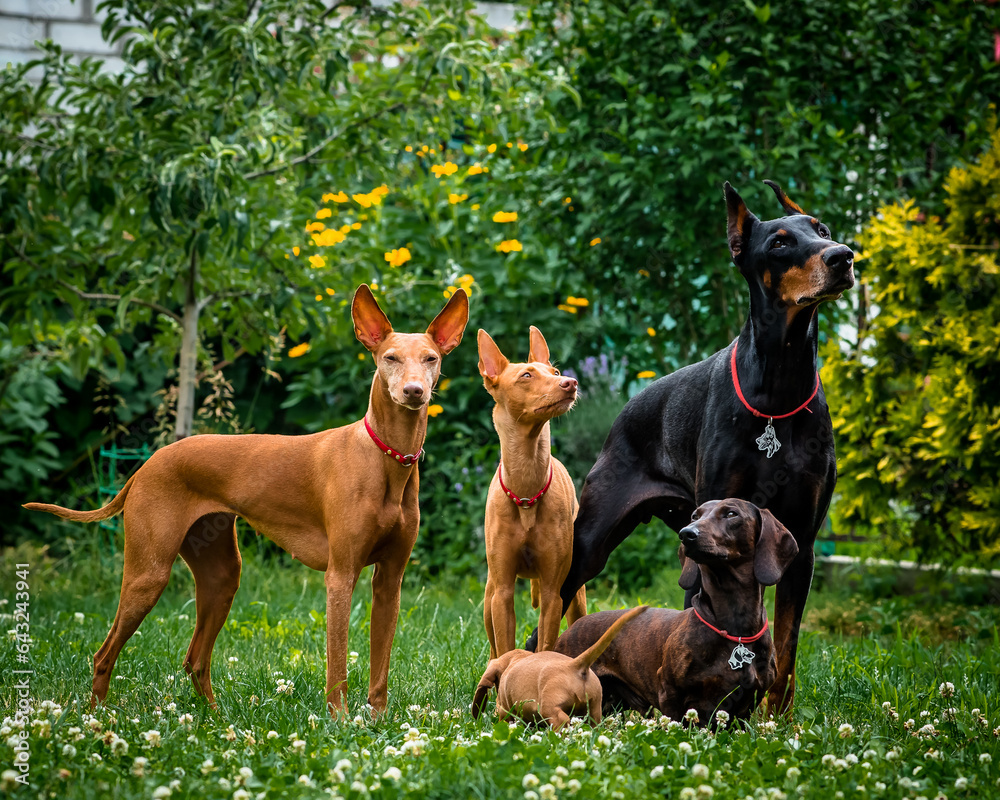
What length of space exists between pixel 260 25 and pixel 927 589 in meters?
6.23

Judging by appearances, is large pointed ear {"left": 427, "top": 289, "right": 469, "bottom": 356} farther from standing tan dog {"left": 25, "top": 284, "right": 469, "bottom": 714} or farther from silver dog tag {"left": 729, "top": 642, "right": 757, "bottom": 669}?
silver dog tag {"left": 729, "top": 642, "right": 757, "bottom": 669}

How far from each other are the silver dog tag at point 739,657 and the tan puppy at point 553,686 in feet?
1.25

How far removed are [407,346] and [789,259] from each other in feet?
5.07

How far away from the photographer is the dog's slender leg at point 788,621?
3.85m

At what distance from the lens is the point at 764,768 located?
3.05 metres

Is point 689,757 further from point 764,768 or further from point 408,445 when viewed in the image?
point 408,445

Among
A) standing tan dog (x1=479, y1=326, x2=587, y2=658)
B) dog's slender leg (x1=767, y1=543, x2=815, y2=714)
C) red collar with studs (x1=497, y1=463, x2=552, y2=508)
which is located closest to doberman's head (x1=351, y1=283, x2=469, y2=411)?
standing tan dog (x1=479, y1=326, x2=587, y2=658)

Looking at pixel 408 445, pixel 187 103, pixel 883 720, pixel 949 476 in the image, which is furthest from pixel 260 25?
pixel 949 476

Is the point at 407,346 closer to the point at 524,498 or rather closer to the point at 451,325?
the point at 451,325

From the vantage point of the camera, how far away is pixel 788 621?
3.87 m

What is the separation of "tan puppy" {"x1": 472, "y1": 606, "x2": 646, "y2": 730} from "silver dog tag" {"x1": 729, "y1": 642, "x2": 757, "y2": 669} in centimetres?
38

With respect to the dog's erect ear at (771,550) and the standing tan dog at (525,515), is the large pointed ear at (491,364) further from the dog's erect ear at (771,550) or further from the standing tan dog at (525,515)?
the dog's erect ear at (771,550)

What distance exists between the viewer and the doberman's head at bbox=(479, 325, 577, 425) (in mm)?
3887

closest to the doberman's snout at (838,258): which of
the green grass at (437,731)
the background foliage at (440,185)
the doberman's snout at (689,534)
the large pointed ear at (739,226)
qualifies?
the large pointed ear at (739,226)
